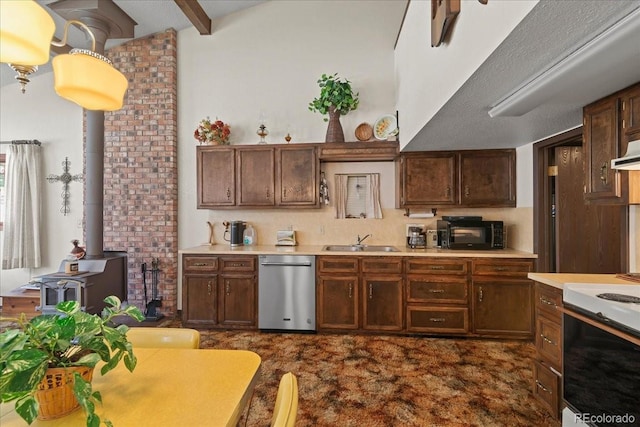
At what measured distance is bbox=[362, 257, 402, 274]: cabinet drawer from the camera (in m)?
3.39

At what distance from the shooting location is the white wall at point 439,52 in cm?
129

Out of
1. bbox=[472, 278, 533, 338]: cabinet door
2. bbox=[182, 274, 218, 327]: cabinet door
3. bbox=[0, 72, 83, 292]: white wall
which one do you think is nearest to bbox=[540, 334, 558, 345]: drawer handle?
bbox=[472, 278, 533, 338]: cabinet door

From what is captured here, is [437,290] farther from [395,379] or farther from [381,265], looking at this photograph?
[395,379]

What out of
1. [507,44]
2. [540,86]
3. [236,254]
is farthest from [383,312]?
[507,44]

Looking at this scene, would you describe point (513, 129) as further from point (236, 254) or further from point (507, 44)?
point (236, 254)

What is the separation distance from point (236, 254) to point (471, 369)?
2.65m

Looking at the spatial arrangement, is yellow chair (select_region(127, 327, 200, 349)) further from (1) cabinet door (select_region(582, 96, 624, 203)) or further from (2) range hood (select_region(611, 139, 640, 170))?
(1) cabinet door (select_region(582, 96, 624, 203))

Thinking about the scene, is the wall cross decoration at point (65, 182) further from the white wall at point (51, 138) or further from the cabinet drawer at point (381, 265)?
the cabinet drawer at point (381, 265)

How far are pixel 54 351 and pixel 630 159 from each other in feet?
8.84

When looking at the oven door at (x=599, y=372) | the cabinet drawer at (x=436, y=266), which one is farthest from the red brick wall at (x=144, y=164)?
the oven door at (x=599, y=372)

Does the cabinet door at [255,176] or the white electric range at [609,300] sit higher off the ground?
the cabinet door at [255,176]

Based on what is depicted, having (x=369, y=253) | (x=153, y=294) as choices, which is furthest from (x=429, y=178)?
(x=153, y=294)

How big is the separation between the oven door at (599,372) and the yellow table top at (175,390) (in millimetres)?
1705

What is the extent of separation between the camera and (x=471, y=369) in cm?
269
